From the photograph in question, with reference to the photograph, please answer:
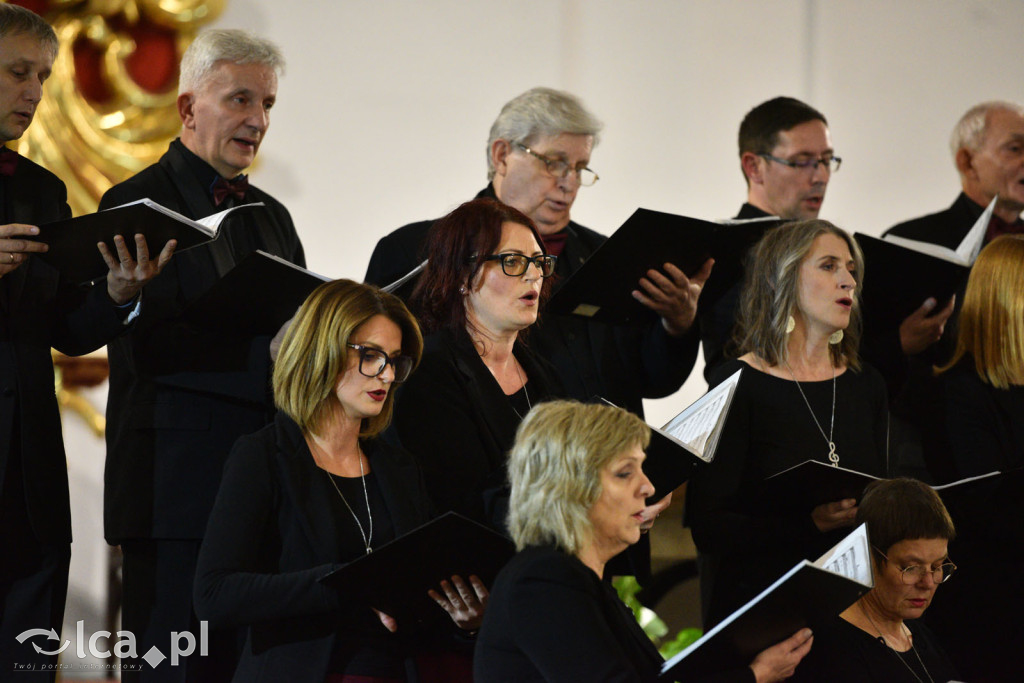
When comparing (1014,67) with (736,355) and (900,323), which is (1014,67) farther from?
(736,355)

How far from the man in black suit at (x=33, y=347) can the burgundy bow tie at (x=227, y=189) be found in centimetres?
45

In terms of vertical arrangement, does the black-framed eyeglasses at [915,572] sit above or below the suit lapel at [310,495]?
below

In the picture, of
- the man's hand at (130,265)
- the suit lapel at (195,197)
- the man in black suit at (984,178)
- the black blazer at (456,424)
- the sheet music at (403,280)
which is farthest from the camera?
the man in black suit at (984,178)

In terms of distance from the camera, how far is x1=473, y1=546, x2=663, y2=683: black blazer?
214 cm

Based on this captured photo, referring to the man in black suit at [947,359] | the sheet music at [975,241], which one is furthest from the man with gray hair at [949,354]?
the sheet music at [975,241]

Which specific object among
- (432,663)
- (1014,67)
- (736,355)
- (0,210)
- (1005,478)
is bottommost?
(432,663)

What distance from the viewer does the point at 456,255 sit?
120 inches

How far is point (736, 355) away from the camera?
348cm

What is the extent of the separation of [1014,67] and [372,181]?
117 inches

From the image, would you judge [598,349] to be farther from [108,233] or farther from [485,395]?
[108,233]

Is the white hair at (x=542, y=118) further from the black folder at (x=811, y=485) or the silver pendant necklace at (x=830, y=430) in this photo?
the black folder at (x=811, y=485)

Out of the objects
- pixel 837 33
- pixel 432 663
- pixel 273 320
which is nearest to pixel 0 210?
pixel 273 320

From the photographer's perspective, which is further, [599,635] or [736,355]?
[736,355]

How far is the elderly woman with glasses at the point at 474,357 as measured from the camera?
2861mm
